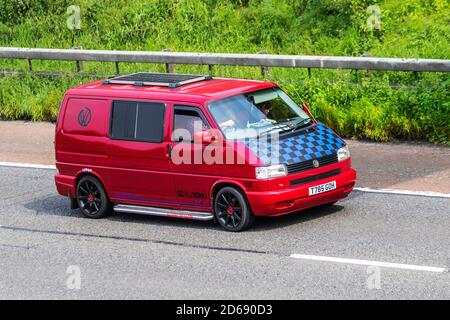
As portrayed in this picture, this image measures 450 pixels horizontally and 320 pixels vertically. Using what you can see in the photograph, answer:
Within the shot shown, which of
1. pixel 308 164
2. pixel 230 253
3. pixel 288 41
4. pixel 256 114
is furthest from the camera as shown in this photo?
pixel 288 41

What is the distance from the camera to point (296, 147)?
551 inches

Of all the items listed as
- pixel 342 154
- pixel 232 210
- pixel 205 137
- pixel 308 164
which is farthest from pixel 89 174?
pixel 342 154

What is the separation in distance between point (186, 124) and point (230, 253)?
204 centimetres

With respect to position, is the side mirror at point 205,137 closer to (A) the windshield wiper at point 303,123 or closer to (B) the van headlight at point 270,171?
(B) the van headlight at point 270,171

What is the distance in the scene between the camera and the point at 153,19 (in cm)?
2452

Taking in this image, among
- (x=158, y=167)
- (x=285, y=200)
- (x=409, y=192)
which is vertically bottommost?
(x=409, y=192)

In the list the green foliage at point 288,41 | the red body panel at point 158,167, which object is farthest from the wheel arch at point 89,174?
the green foliage at point 288,41

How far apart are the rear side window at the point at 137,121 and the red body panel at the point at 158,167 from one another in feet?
0.24

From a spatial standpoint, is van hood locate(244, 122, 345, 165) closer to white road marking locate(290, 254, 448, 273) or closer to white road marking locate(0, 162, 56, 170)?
white road marking locate(290, 254, 448, 273)

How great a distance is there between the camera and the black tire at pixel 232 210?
13773 mm

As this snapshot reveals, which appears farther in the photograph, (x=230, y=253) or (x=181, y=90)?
(x=181, y=90)

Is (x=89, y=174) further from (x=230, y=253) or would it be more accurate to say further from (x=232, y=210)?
(x=230, y=253)

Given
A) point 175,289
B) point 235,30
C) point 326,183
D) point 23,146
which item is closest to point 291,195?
point 326,183
